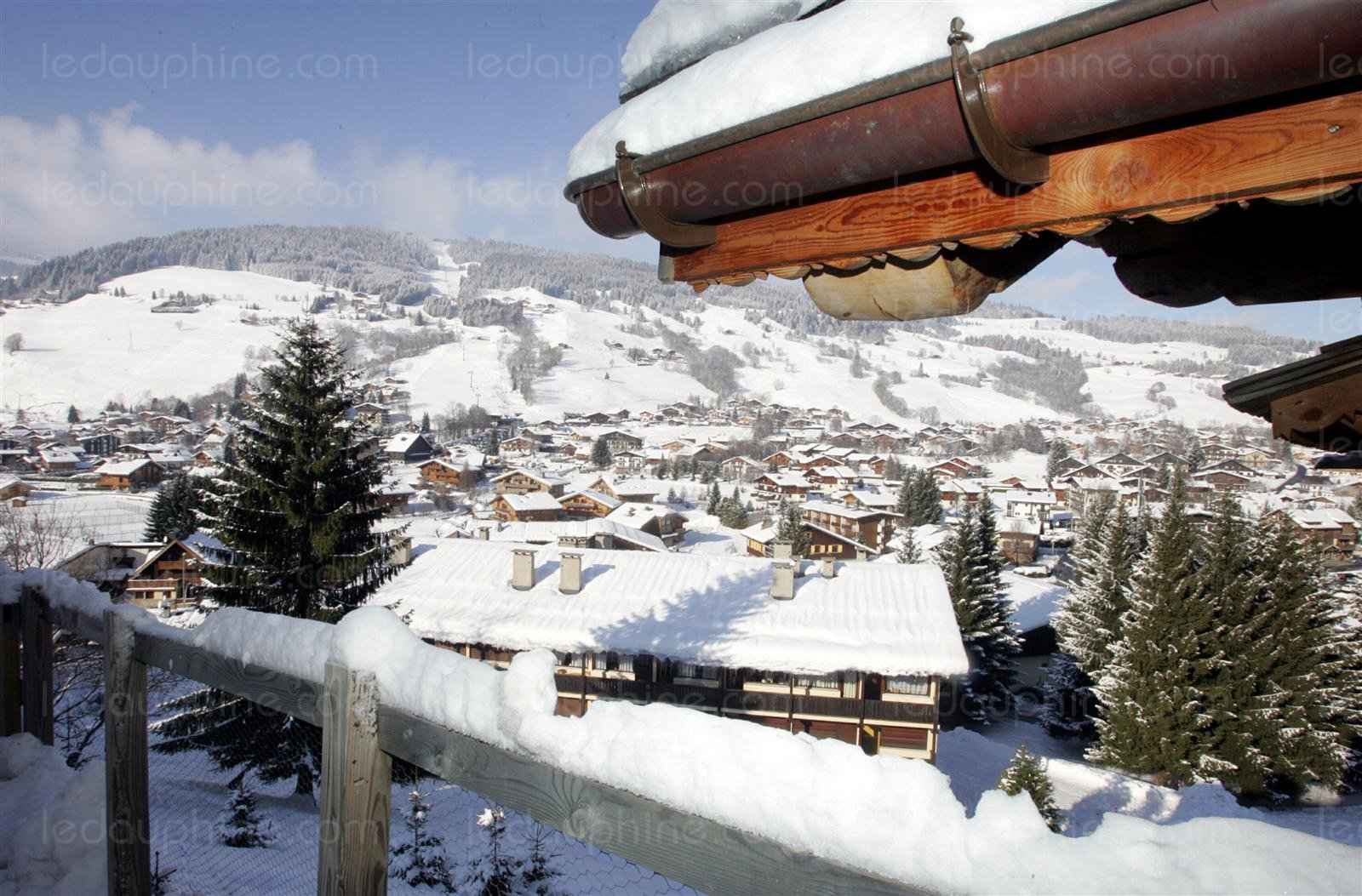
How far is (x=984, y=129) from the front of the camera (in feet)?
3.92

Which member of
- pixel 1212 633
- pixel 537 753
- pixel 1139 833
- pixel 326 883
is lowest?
pixel 1212 633

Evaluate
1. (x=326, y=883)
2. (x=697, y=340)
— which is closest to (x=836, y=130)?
(x=326, y=883)

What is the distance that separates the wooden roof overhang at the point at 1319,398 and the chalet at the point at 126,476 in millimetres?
62898

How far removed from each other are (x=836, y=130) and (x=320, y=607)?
12.9 metres

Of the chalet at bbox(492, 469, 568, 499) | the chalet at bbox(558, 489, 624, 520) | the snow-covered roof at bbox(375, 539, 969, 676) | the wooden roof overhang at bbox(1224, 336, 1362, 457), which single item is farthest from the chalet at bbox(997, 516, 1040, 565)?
the wooden roof overhang at bbox(1224, 336, 1362, 457)

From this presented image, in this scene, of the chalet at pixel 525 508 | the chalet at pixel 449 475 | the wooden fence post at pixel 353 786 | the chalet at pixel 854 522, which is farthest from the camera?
the chalet at pixel 449 475

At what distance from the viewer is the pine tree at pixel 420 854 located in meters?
5.80

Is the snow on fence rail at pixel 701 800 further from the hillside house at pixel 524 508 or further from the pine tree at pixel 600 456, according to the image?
the pine tree at pixel 600 456

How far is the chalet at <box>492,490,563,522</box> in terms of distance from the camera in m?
44.9

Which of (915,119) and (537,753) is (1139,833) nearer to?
(537,753)

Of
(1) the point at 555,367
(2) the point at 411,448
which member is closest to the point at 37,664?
(2) the point at 411,448

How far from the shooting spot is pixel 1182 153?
1.15 metres

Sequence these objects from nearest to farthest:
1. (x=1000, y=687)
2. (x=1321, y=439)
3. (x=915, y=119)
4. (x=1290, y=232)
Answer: (x=915, y=119)
(x=1321, y=439)
(x=1290, y=232)
(x=1000, y=687)

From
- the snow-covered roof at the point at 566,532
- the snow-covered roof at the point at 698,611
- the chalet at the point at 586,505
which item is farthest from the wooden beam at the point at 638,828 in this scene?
the chalet at the point at 586,505
